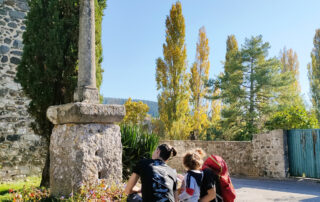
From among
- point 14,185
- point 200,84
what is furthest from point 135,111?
point 14,185

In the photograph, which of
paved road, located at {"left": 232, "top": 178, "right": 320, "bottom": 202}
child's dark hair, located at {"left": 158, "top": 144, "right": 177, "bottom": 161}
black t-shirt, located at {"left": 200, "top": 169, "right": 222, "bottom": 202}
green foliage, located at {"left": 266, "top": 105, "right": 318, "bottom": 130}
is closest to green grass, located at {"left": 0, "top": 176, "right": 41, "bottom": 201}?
child's dark hair, located at {"left": 158, "top": 144, "right": 177, "bottom": 161}

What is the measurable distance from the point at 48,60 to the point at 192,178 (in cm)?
391

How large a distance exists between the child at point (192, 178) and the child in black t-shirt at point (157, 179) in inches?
5.5

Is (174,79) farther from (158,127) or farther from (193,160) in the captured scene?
(193,160)

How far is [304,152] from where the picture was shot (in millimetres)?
9297

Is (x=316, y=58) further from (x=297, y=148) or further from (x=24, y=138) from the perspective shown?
(x=24, y=138)

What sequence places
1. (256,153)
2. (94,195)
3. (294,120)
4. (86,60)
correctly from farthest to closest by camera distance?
(256,153), (294,120), (86,60), (94,195)

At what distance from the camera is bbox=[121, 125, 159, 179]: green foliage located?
20.5ft

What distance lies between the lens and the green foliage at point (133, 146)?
6.25 m

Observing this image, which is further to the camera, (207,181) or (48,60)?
(48,60)

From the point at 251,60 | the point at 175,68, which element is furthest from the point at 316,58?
the point at 175,68

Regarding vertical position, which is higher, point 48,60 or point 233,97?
point 233,97

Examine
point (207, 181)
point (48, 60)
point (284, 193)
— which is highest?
point (48, 60)

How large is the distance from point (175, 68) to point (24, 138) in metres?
12.9
